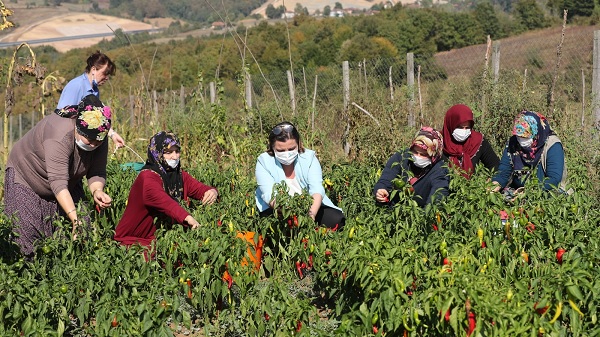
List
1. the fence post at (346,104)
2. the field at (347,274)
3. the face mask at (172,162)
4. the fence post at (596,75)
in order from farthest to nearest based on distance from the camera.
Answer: the fence post at (346,104) → the fence post at (596,75) → the face mask at (172,162) → the field at (347,274)

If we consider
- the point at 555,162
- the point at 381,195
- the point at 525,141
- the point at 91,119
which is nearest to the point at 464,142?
the point at 525,141

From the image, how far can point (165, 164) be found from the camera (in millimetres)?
5254

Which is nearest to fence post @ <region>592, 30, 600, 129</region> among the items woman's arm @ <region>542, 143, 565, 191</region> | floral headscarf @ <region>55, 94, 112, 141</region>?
woman's arm @ <region>542, 143, 565, 191</region>

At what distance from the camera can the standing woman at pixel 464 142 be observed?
579 centimetres

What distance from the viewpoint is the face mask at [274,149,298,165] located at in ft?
17.4

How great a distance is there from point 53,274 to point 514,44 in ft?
67.4

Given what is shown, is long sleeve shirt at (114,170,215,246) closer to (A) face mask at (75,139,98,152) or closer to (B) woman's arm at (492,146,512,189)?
(A) face mask at (75,139,98,152)

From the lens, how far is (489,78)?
317 inches

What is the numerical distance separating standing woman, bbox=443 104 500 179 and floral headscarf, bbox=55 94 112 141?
2.55 metres

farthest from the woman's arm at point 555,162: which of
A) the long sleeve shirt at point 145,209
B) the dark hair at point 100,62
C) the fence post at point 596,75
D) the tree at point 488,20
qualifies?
the tree at point 488,20

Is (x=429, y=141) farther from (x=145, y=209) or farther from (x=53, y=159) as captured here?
(x=53, y=159)

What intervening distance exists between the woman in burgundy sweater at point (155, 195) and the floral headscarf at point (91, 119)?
79 cm

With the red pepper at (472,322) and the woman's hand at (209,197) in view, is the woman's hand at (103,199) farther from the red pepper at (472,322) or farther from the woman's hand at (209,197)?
the red pepper at (472,322)

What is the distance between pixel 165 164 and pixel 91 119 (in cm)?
100
